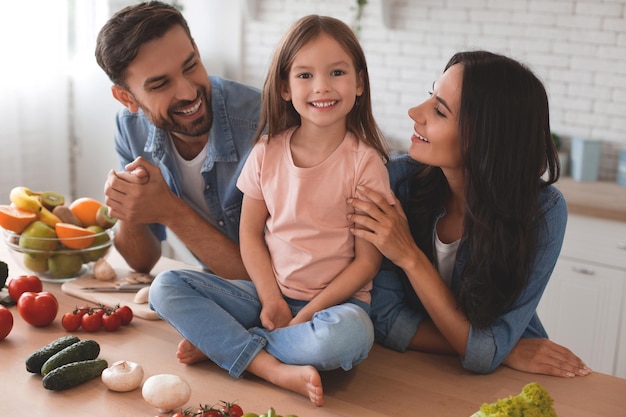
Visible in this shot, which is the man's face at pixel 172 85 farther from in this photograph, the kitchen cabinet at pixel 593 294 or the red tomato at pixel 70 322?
the kitchen cabinet at pixel 593 294

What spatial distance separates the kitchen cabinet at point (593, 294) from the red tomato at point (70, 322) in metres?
2.10

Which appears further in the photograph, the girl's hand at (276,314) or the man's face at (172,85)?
the man's face at (172,85)

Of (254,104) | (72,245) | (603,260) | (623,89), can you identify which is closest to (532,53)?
(623,89)

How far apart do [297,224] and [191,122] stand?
0.56 m

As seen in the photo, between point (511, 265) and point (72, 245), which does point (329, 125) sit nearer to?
point (511, 265)

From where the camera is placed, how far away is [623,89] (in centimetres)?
355

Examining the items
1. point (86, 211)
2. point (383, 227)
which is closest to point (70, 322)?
point (86, 211)

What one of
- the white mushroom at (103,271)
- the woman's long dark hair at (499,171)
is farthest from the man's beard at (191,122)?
the woman's long dark hair at (499,171)

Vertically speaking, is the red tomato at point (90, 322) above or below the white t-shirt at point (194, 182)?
below

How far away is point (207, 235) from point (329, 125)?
0.57 metres

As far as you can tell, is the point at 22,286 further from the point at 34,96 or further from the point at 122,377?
the point at 34,96

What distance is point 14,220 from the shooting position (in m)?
2.19

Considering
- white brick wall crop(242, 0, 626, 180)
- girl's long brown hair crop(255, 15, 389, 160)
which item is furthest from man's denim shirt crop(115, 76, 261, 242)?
white brick wall crop(242, 0, 626, 180)

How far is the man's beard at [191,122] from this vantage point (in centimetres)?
224
